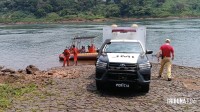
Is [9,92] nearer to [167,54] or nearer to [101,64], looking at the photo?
[101,64]

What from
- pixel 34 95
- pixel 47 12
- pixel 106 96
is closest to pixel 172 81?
pixel 106 96

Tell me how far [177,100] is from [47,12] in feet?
379

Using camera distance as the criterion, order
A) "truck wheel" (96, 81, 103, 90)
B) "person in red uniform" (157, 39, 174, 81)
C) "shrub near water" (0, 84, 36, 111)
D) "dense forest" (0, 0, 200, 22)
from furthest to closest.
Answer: "dense forest" (0, 0, 200, 22)
"person in red uniform" (157, 39, 174, 81)
"truck wheel" (96, 81, 103, 90)
"shrub near water" (0, 84, 36, 111)

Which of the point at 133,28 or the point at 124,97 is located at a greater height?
the point at 133,28

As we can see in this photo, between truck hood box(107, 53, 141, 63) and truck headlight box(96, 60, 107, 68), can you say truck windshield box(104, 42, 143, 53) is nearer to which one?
truck hood box(107, 53, 141, 63)

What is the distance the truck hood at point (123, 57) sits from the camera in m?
11.4

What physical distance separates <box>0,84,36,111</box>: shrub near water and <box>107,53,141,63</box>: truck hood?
134 inches

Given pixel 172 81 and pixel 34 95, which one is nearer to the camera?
pixel 34 95

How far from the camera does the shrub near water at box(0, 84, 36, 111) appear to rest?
10516 mm

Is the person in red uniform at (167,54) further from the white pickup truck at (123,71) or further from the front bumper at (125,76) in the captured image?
the front bumper at (125,76)

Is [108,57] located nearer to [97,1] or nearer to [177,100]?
[177,100]

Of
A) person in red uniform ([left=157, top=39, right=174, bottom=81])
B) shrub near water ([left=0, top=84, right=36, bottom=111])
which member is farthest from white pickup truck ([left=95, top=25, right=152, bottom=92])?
shrub near water ([left=0, top=84, right=36, bottom=111])

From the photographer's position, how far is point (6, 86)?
41.2 ft

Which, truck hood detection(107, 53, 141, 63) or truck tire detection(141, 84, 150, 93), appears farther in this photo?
truck tire detection(141, 84, 150, 93)
